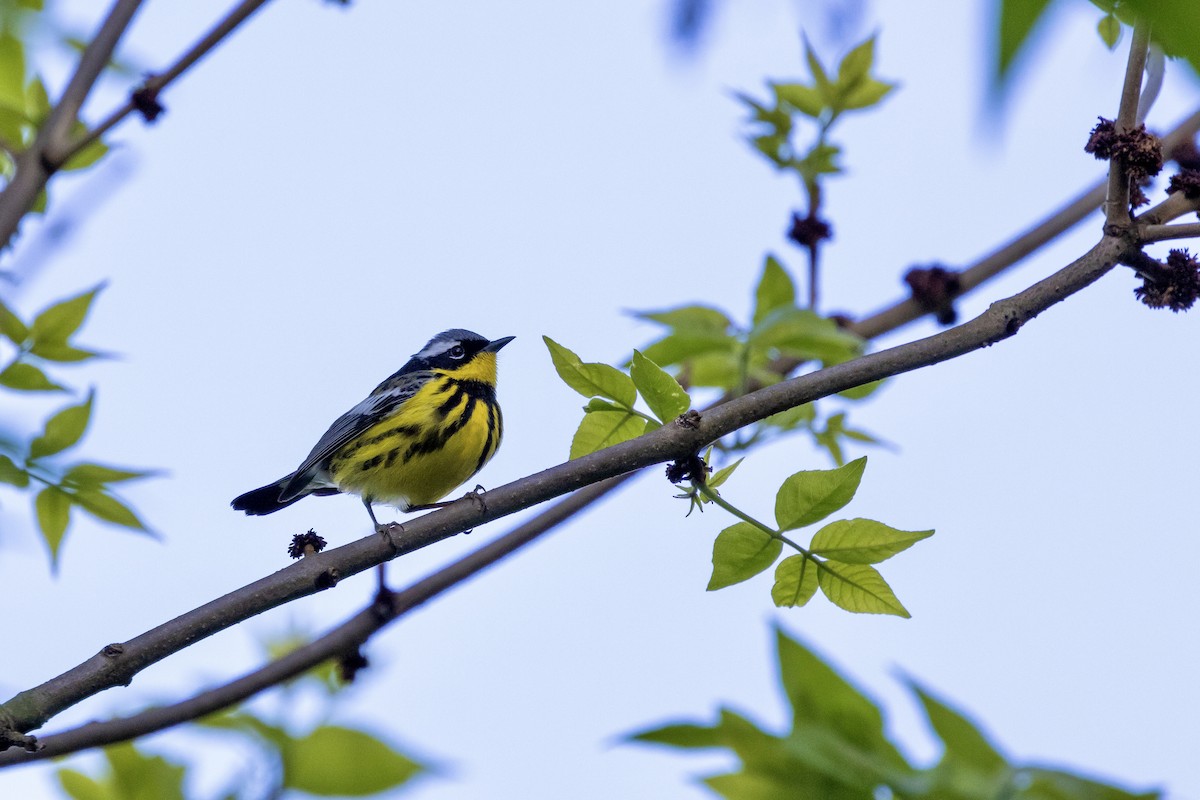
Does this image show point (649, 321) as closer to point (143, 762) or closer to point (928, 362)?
point (928, 362)

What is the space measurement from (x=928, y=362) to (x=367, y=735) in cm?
109

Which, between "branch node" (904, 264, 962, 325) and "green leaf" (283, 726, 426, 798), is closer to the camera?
"green leaf" (283, 726, 426, 798)

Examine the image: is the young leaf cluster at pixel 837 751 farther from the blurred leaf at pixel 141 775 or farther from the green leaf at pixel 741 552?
the blurred leaf at pixel 141 775

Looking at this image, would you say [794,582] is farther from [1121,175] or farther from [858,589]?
[1121,175]

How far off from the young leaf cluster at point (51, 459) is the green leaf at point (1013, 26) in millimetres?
2349

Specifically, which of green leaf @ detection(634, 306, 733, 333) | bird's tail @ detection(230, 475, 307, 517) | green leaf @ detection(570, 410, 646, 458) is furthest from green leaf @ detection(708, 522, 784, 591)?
bird's tail @ detection(230, 475, 307, 517)

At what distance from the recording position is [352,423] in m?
5.20

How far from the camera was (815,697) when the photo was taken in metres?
1.11

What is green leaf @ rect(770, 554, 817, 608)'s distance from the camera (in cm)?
198

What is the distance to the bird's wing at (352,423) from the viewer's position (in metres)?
5.15

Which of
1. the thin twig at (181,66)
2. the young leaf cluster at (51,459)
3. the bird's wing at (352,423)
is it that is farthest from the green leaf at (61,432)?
the bird's wing at (352,423)

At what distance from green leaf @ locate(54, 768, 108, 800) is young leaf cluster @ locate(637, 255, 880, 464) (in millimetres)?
1193

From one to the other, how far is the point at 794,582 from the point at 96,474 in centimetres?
153

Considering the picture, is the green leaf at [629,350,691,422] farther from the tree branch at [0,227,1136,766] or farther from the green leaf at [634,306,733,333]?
the green leaf at [634,306,733,333]
